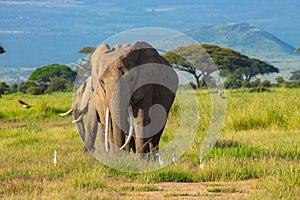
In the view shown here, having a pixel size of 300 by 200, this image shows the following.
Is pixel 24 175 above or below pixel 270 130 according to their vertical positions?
above

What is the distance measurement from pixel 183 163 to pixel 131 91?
115 cm

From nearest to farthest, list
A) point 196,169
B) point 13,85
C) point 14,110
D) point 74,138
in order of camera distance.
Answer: point 196,169 → point 74,138 → point 14,110 → point 13,85

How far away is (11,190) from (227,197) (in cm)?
197

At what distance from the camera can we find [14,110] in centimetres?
1673

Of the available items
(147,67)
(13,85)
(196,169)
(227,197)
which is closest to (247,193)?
(227,197)

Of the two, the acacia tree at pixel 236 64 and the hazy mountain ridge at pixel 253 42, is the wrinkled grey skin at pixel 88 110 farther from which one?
the hazy mountain ridge at pixel 253 42

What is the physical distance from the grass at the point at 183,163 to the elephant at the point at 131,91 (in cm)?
50

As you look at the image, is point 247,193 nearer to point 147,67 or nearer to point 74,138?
point 147,67

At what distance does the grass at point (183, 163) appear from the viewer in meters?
5.91

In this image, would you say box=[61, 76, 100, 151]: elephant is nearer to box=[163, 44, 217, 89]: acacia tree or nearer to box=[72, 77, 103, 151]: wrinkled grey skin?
box=[72, 77, 103, 151]: wrinkled grey skin

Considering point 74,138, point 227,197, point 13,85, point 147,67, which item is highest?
point 147,67

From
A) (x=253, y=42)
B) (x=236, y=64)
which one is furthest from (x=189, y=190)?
(x=253, y=42)

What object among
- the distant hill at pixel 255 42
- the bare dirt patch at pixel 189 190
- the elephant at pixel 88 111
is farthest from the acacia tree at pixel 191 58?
the distant hill at pixel 255 42

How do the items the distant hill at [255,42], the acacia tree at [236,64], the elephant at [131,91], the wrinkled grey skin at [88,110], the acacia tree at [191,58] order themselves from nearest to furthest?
the elephant at [131,91] → the wrinkled grey skin at [88,110] → the acacia tree at [191,58] → the acacia tree at [236,64] → the distant hill at [255,42]
